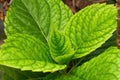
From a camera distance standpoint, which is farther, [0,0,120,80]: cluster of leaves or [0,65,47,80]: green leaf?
[0,65,47,80]: green leaf

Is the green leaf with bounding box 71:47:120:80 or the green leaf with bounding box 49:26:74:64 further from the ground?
the green leaf with bounding box 49:26:74:64

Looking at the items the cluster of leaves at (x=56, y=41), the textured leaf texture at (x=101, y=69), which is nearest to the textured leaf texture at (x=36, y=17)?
the cluster of leaves at (x=56, y=41)

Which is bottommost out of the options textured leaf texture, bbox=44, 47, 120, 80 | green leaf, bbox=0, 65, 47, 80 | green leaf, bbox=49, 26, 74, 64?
green leaf, bbox=0, 65, 47, 80

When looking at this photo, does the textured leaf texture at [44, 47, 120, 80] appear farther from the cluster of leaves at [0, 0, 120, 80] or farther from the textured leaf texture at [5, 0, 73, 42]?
the textured leaf texture at [5, 0, 73, 42]

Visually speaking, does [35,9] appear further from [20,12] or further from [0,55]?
[0,55]

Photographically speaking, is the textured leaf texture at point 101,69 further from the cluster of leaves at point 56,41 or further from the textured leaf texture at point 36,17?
the textured leaf texture at point 36,17

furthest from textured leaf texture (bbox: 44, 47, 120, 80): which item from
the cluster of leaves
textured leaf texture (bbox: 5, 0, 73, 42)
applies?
textured leaf texture (bbox: 5, 0, 73, 42)
